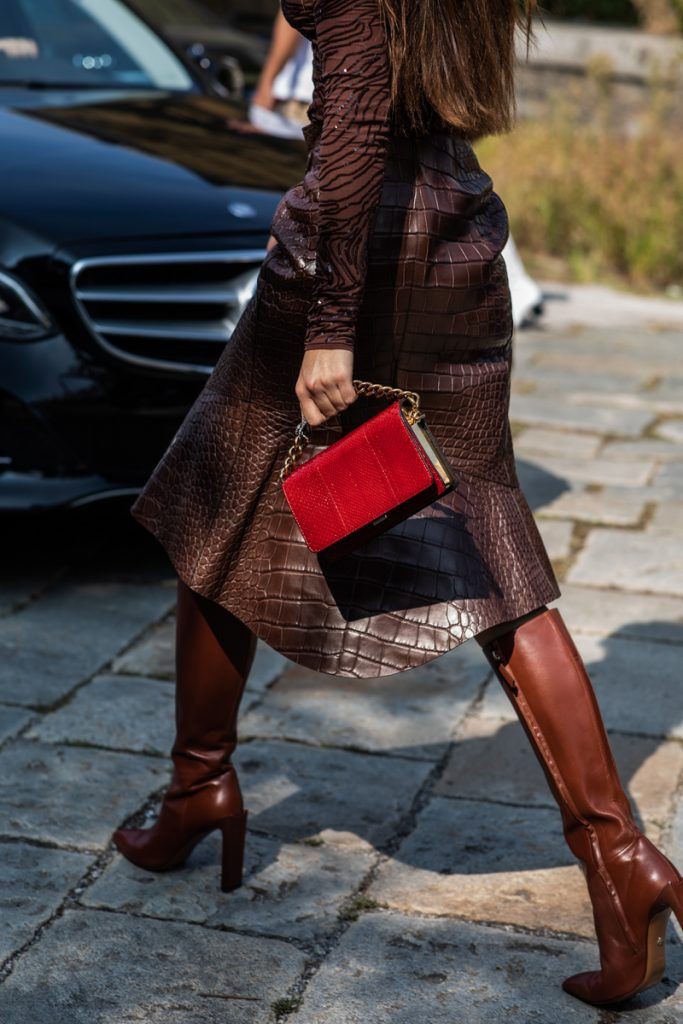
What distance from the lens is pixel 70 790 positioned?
2990mm

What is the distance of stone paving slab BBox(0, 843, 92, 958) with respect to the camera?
2469 millimetres

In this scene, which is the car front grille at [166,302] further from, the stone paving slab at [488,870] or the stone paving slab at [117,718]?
the stone paving slab at [488,870]

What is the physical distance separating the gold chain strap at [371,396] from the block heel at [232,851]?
668 mm

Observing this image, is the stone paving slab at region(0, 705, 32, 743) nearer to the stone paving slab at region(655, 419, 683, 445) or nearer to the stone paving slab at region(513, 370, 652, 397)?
the stone paving slab at region(655, 419, 683, 445)

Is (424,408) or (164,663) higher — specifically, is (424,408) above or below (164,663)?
above

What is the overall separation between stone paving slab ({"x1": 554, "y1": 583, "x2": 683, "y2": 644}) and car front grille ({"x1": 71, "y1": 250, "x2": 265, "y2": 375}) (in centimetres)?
119

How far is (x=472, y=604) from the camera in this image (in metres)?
2.21

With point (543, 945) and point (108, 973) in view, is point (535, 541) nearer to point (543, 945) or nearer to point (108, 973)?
point (543, 945)

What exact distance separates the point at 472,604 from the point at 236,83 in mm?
4312

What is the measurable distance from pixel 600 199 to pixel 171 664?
6.33m

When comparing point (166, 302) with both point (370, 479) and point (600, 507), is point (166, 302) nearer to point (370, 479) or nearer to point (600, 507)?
point (600, 507)

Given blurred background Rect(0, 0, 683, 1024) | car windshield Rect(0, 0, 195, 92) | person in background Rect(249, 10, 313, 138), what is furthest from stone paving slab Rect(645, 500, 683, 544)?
car windshield Rect(0, 0, 195, 92)

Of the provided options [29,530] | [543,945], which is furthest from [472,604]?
[29,530]

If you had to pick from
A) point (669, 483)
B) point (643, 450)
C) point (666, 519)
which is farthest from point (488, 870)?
point (643, 450)
